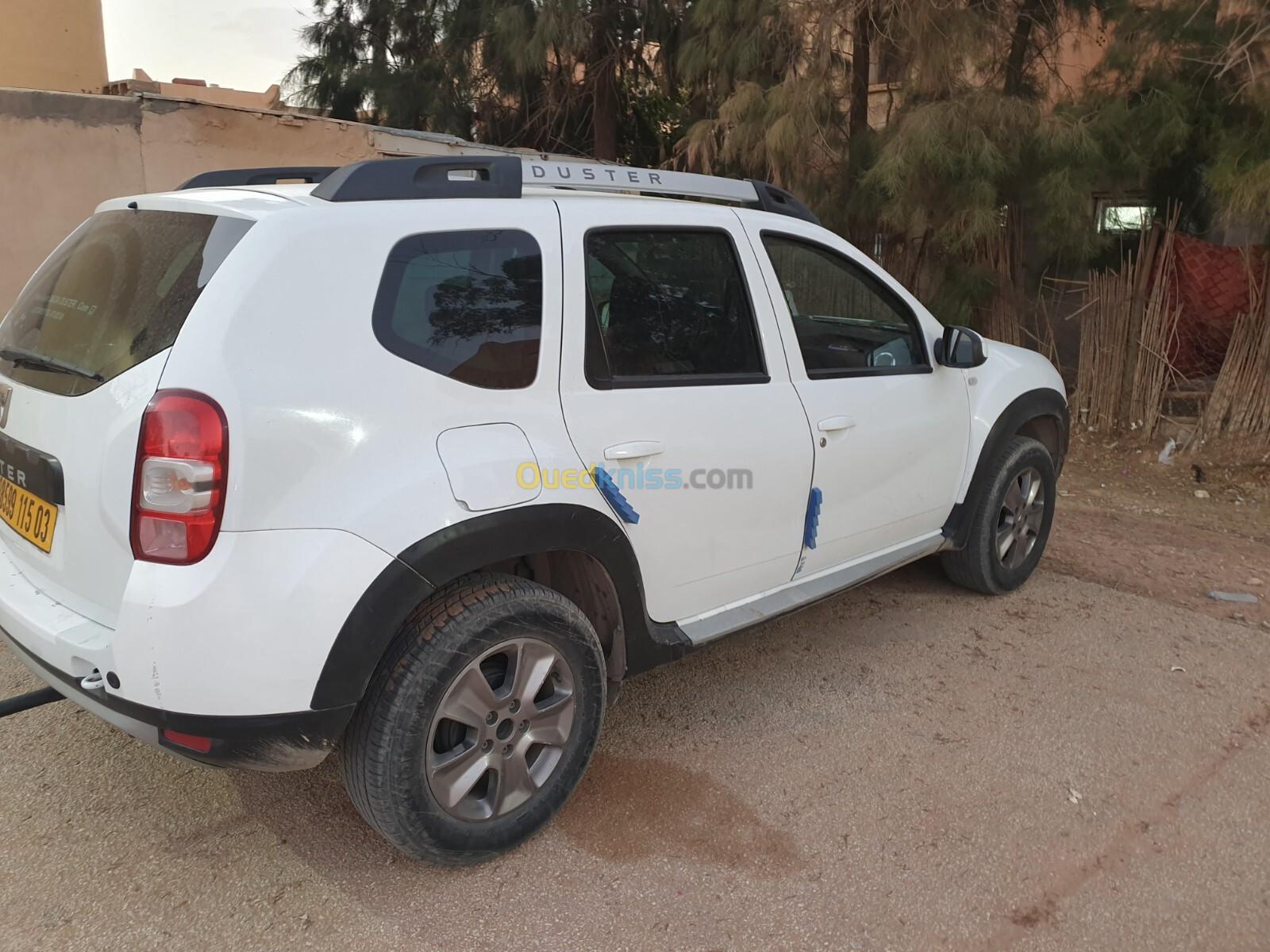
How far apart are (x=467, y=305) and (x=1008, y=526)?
118 inches

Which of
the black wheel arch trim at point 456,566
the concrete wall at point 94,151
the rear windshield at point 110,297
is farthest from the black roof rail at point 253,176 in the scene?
the concrete wall at point 94,151

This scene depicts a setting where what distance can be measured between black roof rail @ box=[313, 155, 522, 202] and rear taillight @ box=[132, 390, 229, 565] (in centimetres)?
68

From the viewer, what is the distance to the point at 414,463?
225cm

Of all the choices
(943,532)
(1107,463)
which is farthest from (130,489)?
(1107,463)

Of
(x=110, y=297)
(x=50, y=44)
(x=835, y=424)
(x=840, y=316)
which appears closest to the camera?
(x=110, y=297)

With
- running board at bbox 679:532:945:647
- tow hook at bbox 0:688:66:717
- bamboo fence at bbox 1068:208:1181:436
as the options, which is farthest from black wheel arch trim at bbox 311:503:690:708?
bamboo fence at bbox 1068:208:1181:436

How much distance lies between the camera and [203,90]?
9.14 meters

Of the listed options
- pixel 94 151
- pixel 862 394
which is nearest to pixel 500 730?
pixel 862 394

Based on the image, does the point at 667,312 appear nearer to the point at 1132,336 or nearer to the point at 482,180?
the point at 482,180

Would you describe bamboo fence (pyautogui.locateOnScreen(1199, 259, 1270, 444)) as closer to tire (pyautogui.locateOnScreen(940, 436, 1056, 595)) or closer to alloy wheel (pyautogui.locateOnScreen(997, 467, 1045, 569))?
tire (pyautogui.locateOnScreen(940, 436, 1056, 595))

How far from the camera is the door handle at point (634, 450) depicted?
2.65 metres

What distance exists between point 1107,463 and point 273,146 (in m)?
7.28

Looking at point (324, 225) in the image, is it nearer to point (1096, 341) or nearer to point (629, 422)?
point (629, 422)

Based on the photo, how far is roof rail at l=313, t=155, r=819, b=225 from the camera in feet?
7.97
